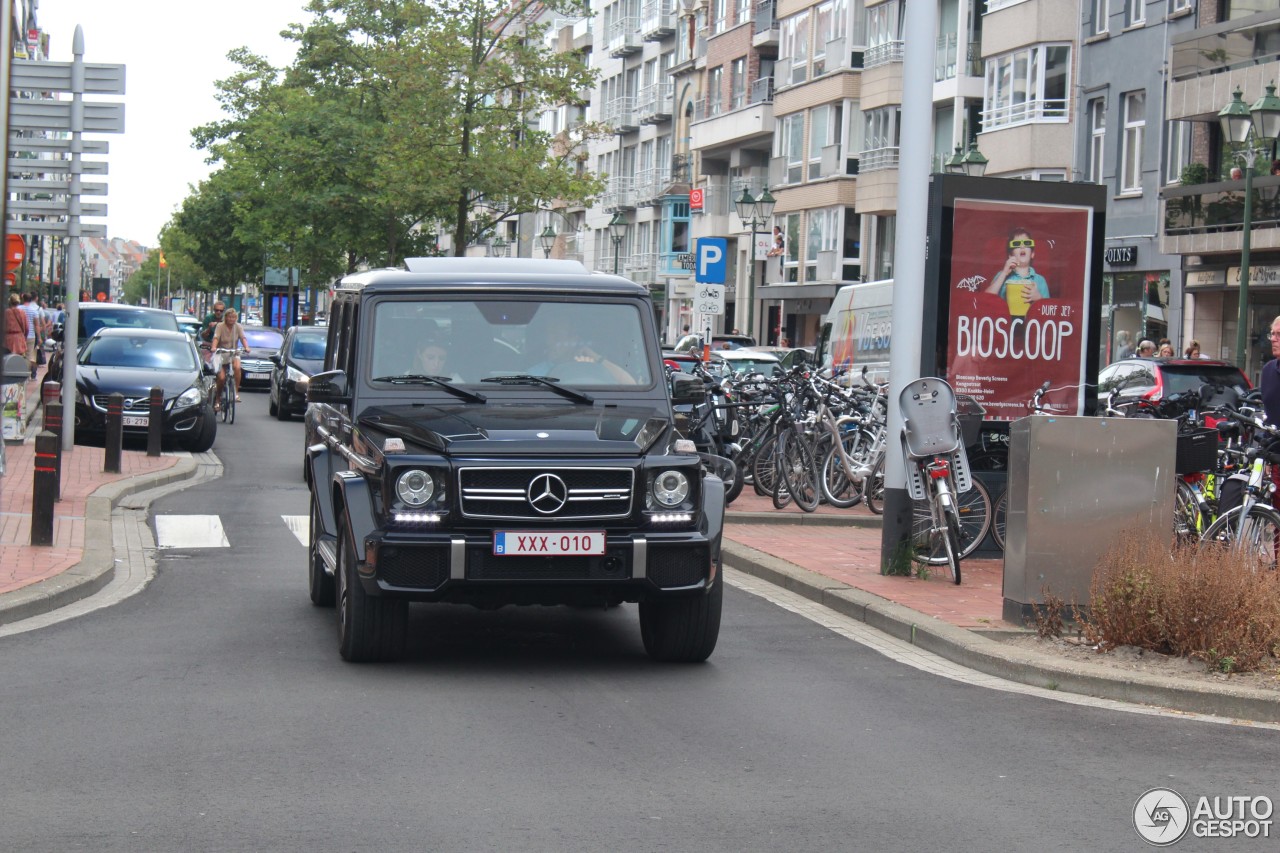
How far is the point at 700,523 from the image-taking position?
330 inches

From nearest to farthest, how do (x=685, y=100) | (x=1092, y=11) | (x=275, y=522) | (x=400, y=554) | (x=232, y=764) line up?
(x=232, y=764), (x=400, y=554), (x=275, y=522), (x=1092, y=11), (x=685, y=100)

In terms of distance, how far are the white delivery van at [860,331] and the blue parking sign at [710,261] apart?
290cm

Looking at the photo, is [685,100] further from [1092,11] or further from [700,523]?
[700,523]

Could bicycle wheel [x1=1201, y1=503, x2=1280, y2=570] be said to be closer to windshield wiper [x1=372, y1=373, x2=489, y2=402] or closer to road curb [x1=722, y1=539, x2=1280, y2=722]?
road curb [x1=722, y1=539, x2=1280, y2=722]

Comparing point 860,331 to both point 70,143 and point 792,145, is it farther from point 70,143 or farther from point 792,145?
point 792,145

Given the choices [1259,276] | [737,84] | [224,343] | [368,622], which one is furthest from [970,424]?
[737,84]

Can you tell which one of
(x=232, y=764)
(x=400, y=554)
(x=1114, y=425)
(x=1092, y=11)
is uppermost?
(x=1092, y=11)

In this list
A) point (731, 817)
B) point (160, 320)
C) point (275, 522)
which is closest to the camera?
point (731, 817)

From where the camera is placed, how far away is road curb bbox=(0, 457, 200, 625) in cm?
1001

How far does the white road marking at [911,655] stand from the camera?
316 inches

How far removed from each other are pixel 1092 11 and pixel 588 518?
36805 mm

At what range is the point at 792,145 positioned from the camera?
191 ft

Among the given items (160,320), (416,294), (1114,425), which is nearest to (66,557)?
(416,294)

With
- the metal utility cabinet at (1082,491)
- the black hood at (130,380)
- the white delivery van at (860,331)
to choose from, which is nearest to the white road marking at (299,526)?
the metal utility cabinet at (1082,491)
